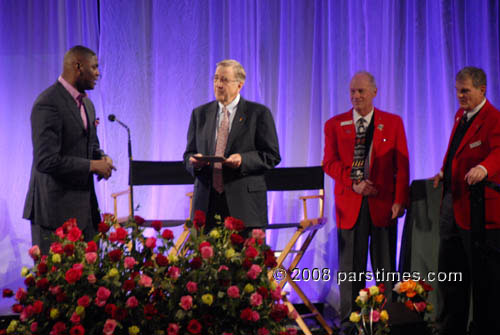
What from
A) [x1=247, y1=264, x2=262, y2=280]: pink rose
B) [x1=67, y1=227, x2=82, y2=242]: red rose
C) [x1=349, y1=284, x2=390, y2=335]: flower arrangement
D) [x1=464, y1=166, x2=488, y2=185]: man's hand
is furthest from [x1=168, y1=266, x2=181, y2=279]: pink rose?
[x1=464, y1=166, x2=488, y2=185]: man's hand

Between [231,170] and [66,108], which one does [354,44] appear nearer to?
[231,170]

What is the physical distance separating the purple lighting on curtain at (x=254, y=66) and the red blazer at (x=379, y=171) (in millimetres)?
1183

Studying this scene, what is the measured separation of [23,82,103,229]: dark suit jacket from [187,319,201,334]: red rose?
4.53 feet

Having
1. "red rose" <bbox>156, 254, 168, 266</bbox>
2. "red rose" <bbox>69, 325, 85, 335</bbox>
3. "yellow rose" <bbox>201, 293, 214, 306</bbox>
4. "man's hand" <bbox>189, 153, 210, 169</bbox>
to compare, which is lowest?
"red rose" <bbox>69, 325, 85, 335</bbox>

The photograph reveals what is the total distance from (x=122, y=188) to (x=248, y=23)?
1.83m

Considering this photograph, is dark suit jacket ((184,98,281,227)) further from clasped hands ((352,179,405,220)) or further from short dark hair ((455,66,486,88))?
short dark hair ((455,66,486,88))

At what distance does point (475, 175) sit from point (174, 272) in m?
1.89

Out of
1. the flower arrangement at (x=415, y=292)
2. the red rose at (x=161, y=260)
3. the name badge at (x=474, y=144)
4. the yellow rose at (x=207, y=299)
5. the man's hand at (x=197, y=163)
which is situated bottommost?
the flower arrangement at (x=415, y=292)

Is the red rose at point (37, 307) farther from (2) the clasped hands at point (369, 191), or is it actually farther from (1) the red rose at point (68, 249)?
(2) the clasped hands at point (369, 191)

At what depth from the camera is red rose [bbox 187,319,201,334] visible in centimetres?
150

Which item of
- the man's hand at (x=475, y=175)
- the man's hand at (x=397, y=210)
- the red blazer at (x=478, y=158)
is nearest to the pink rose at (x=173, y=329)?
the man's hand at (x=475, y=175)

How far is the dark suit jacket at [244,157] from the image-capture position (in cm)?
297

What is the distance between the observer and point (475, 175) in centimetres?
282

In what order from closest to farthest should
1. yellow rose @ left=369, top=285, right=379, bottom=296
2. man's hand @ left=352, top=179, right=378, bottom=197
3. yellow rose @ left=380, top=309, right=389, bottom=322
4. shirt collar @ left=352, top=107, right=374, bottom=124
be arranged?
yellow rose @ left=380, top=309, right=389, bottom=322, yellow rose @ left=369, top=285, right=379, bottom=296, man's hand @ left=352, top=179, right=378, bottom=197, shirt collar @ left=352, top=107, right=374, bottom=124
